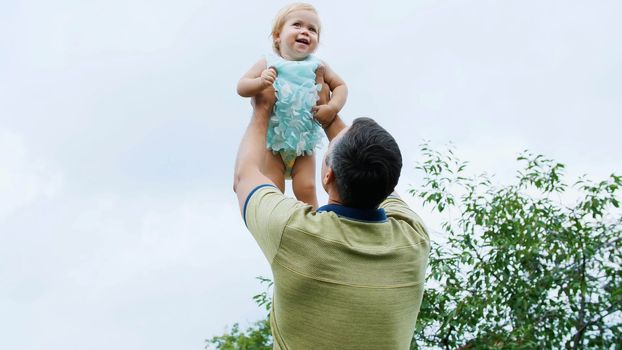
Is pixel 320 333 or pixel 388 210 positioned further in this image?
pixel 388 210

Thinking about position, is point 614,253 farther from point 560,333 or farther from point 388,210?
point 388,210

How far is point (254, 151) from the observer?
2338 mm

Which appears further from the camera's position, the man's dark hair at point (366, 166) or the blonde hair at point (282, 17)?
the blonde hair at point (282, 17)

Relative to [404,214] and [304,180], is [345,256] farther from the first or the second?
[304,180]

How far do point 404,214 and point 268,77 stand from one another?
57 centimetres

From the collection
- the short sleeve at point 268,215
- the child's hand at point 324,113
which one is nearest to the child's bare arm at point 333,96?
the child's hand at point 324,113

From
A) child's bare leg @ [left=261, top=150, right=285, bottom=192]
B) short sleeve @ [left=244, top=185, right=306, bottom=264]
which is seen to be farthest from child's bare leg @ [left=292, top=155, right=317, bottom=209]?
short sleeve @ [left=244, top=185, right=306, bottom=264]

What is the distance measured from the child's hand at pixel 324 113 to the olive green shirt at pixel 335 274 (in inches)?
21.5

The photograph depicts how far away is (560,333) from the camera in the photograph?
225 inches

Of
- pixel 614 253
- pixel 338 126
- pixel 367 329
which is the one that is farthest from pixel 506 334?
pixel 367 329

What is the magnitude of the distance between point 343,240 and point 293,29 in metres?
0.86

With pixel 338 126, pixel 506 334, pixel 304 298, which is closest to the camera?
pixel 304 298

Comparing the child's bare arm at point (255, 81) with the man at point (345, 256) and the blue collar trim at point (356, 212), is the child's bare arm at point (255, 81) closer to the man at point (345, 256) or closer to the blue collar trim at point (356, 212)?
the man at point (345, 256)

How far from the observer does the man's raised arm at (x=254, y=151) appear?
85.4 inches
